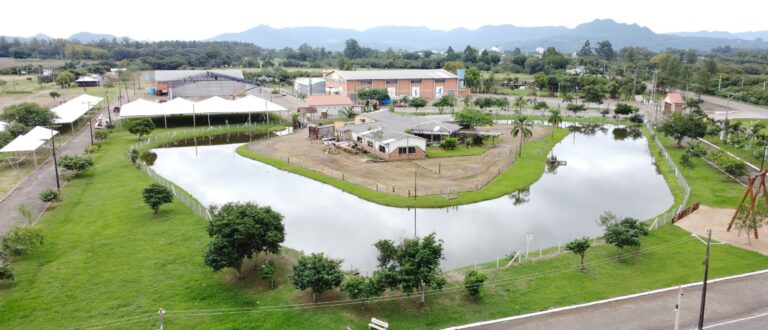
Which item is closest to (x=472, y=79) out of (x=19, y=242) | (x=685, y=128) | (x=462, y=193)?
(x=685, y=128)

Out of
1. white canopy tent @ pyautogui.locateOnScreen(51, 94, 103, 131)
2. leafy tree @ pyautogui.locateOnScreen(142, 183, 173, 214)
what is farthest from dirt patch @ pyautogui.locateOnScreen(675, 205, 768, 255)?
white canopy tent @ pyautogui.locateOnScreen(51, 94, 103, 131)

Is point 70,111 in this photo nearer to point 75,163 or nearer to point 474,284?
point 75,163

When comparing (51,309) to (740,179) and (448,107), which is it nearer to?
(740,179)

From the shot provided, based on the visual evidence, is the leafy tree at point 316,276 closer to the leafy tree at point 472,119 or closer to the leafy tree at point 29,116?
the leafy tree at point 472,119

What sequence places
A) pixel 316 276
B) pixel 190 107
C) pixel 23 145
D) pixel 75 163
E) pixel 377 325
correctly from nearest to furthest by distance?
pixel 377 325 < pixel 316 276 < pixel 75 163 < pixel 23 145 < pixel 190 107

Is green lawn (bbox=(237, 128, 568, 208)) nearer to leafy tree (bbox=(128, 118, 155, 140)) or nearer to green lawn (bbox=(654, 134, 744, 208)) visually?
leafy tree (bbox=(128, 118, 155, 140))

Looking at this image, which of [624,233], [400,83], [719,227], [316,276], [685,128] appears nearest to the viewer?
[316,276]

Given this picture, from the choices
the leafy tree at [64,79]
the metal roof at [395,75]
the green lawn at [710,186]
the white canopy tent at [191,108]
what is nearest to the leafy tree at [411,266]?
the green lawn at [710,186]
